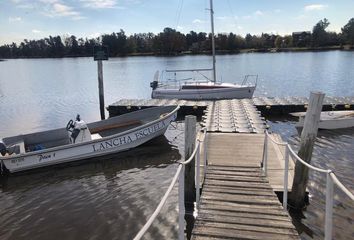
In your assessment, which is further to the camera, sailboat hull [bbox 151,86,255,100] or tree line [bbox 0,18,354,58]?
tree line [bbox 0,18,354,58]

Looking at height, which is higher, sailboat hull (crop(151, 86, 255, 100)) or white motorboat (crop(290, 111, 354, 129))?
sailboat hull (crop(151, 86, 255, 100))

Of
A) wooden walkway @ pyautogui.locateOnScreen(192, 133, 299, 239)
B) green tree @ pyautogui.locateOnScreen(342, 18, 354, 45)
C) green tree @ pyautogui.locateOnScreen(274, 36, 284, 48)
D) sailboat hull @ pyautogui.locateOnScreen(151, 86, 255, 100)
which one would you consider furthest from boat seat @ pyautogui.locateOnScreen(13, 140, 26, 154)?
green tree @ pyautogui.locateOnScreen(274, 36, 284, 48)

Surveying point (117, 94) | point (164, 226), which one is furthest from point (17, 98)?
point (164, 226)

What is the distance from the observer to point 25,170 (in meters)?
12.7

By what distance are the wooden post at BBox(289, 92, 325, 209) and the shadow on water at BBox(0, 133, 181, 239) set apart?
310cm

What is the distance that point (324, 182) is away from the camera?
33.9ft

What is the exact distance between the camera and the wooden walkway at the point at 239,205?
18.6ft

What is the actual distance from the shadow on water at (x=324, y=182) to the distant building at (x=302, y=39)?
486 ft

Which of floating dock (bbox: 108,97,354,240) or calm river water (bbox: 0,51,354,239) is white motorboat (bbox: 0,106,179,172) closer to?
calm river water (bbox: 0,51,354,239)

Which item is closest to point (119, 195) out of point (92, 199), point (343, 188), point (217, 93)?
point (92, 199)

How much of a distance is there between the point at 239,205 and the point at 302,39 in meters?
165

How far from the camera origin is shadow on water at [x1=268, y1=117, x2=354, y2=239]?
7859mm

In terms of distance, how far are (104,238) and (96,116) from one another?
18738 millimetres

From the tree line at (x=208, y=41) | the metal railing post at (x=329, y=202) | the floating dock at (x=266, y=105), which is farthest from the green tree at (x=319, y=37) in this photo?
the metal railing post at (x=329, y=202)
